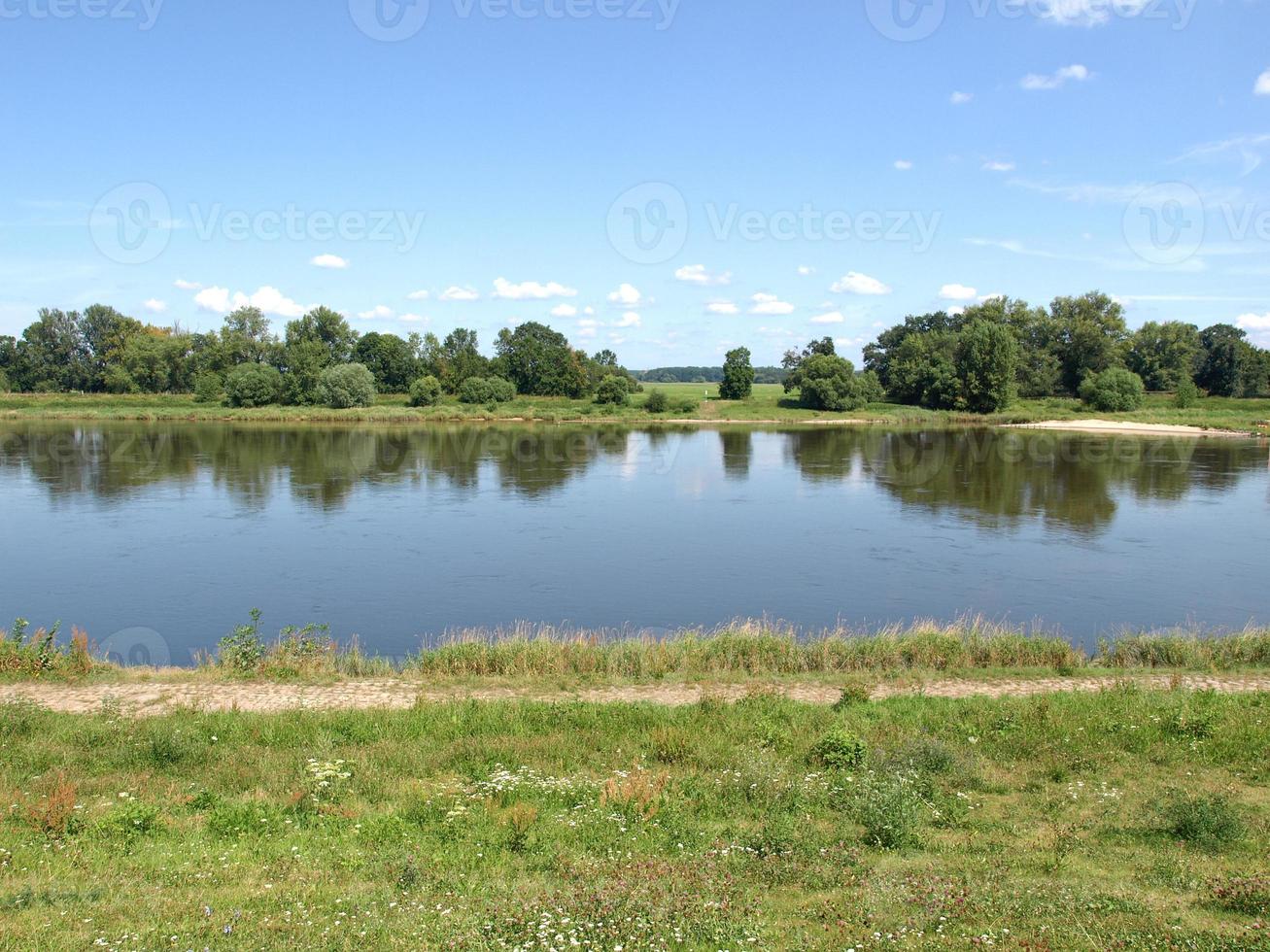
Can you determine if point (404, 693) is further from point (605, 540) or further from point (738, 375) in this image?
point (738, 375)

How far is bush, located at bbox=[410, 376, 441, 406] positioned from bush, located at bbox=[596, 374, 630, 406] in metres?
17.1

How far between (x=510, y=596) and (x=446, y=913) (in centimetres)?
1681

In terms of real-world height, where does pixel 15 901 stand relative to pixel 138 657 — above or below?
above

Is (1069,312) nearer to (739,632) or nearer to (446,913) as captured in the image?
(739,632)

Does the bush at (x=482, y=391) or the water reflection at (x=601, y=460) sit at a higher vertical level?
the bush at (x=482, y=391)

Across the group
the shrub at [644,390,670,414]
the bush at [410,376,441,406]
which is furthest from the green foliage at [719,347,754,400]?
the bush at [410,376,441,406]

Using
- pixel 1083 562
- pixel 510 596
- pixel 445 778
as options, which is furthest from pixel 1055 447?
pixel 445 778

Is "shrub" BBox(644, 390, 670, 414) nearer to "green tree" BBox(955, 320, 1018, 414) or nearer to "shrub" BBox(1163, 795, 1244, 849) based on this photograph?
"green tree" BBox(955, 320, 1018, 414)

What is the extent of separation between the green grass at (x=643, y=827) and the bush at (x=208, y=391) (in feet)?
272

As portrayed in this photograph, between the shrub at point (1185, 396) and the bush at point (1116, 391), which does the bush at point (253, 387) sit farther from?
the shrub at point (1185, 396)

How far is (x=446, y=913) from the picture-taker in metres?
5.96

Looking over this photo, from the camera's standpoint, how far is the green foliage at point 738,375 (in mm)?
100562

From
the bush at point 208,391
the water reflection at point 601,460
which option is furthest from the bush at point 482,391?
the bush at point 208,391

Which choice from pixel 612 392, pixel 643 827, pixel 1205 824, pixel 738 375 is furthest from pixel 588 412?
pixel 1205 824
